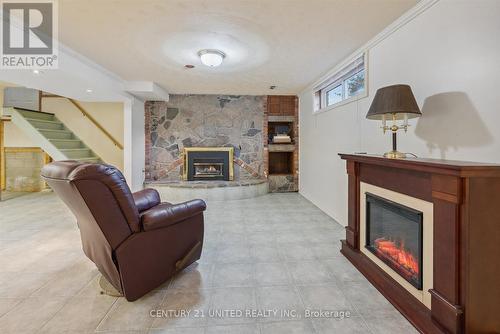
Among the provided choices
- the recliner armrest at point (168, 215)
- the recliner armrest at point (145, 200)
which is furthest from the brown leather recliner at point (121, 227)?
the recliner armrest at point (145, 200)

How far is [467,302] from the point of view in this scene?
1331 millimetres

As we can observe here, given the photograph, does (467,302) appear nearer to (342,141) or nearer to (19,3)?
(342,141)

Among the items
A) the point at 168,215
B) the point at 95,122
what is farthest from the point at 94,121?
the point at 168,215

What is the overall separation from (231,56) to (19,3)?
85.8 inches

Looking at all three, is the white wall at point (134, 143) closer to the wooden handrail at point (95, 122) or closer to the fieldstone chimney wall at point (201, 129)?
the fieldstone chimney wall at point (201, 129)

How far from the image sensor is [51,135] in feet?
18.4

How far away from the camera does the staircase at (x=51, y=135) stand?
531 cm

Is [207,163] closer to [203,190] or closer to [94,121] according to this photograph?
[203,190]

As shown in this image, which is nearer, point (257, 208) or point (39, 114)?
point (257, 208)

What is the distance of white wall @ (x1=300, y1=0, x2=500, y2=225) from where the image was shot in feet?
5.12

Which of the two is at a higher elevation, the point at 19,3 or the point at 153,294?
the point at 19,3

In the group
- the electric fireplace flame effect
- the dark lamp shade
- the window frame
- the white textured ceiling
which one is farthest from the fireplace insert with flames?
the white textured ceiling

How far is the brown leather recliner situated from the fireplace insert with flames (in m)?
1.67

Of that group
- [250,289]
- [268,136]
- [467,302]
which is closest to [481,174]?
[467,302]
